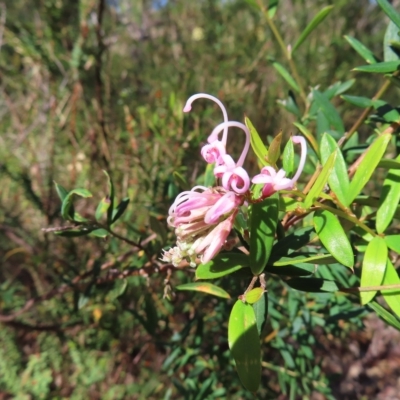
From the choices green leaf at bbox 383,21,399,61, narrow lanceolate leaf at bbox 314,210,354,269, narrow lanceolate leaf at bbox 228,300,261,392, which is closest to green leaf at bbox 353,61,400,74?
green leaf at bbox 383,21,399,61

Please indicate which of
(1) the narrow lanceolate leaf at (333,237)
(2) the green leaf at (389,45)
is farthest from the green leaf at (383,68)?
(1) the narrow lanceolate leaf at (333,237)

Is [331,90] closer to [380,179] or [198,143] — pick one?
[198,143]

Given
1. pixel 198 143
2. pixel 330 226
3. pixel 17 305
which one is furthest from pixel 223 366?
pixel 17 305

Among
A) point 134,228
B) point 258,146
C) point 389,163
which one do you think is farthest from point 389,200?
point 134,228

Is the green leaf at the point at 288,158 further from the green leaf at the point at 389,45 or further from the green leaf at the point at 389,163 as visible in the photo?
the green leaf at the point at 389,45

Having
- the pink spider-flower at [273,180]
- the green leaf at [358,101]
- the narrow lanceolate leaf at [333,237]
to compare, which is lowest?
the narrow lanceolate leaf at [333,237]

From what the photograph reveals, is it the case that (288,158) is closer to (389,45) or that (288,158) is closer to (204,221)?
(204,221)

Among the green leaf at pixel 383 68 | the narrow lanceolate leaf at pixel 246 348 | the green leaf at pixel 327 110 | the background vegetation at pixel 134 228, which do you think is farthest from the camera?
the background vegetation at pixel 134 228
